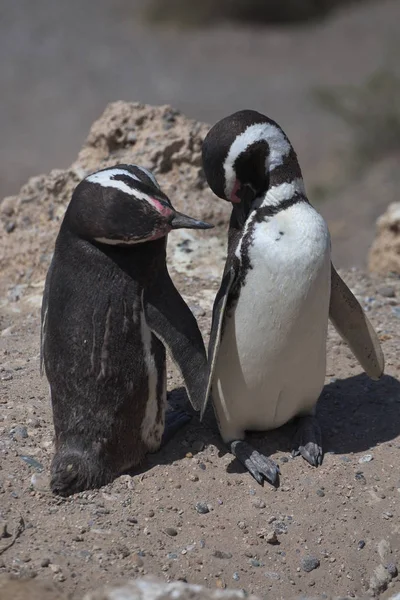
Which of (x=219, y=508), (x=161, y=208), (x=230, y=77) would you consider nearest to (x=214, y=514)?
(x=219, y=508)

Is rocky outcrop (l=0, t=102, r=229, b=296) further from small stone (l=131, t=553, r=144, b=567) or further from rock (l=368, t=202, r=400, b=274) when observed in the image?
small stone (l=131, t=553, r=144, b=567)

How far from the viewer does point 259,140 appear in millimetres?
3199

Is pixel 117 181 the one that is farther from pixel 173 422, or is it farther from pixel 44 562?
pixel 44 562

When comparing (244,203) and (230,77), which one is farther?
(230,77)

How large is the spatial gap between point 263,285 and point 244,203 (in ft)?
1.03

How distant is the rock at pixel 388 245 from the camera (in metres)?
5.66

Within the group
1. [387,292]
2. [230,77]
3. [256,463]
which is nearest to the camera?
[256,463]

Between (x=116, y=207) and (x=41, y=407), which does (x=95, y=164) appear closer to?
(x=41, y=407)

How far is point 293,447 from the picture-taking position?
362 cm

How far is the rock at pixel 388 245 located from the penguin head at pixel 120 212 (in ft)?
9.02

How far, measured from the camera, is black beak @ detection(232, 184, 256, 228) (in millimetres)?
3312

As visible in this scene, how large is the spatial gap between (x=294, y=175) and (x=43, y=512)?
1.49 meters

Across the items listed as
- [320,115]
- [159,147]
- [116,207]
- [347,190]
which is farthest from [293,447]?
[320,115]

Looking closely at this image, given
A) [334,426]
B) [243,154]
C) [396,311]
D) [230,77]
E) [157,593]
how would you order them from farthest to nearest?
[230,77] → [396,311] → [334,426] → [243,154] → [157,593]
